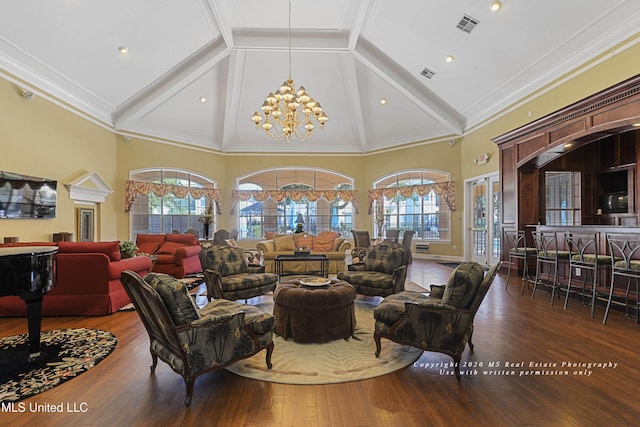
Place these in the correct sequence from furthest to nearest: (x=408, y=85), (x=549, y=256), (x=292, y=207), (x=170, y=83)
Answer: (x=292, y=207) < (x=408, y=85) < (x=170, y=83) < (x=549, y=256)

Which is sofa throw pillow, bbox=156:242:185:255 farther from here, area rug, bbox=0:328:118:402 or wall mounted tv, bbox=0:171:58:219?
area rug, bbox=0:328:118:402

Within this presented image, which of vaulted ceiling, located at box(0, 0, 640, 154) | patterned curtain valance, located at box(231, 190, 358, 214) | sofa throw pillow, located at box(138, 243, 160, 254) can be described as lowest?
sofa throw pillow, located at box(138, 243, 160, 254)

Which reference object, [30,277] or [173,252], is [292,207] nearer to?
[173,252]

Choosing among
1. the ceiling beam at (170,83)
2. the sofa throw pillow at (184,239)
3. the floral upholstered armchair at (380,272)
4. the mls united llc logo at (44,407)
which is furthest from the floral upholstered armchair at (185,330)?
the ceiling beam at (170,83)

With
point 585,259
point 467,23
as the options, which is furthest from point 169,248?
point 585,259

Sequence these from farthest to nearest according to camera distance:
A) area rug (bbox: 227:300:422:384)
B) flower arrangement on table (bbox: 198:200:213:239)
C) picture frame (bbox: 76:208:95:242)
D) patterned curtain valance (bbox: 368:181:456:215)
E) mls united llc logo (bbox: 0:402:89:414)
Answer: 1. flower arrangement on table (bbox: 198:200:213:239)
2. patterned curtain valance (bbox: 368:181:456:215)
3. picture frame (bbox: 76:208:95:242)
4. area rug (bbox: 227:300:422:384)
5. mls united llc logo (bbox: 0:402:89:414)

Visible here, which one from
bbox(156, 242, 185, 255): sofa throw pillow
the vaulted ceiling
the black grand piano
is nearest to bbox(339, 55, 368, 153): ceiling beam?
the vaulted ceiling

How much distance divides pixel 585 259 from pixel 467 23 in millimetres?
4473

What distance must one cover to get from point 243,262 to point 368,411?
11.2ft

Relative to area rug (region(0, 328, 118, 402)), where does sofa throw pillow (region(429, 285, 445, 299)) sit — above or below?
above

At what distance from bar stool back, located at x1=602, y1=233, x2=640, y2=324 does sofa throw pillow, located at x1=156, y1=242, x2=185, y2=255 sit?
762 cm

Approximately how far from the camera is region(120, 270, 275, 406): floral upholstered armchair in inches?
92.9

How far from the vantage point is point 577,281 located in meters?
5.43

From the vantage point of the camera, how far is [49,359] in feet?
10.2
